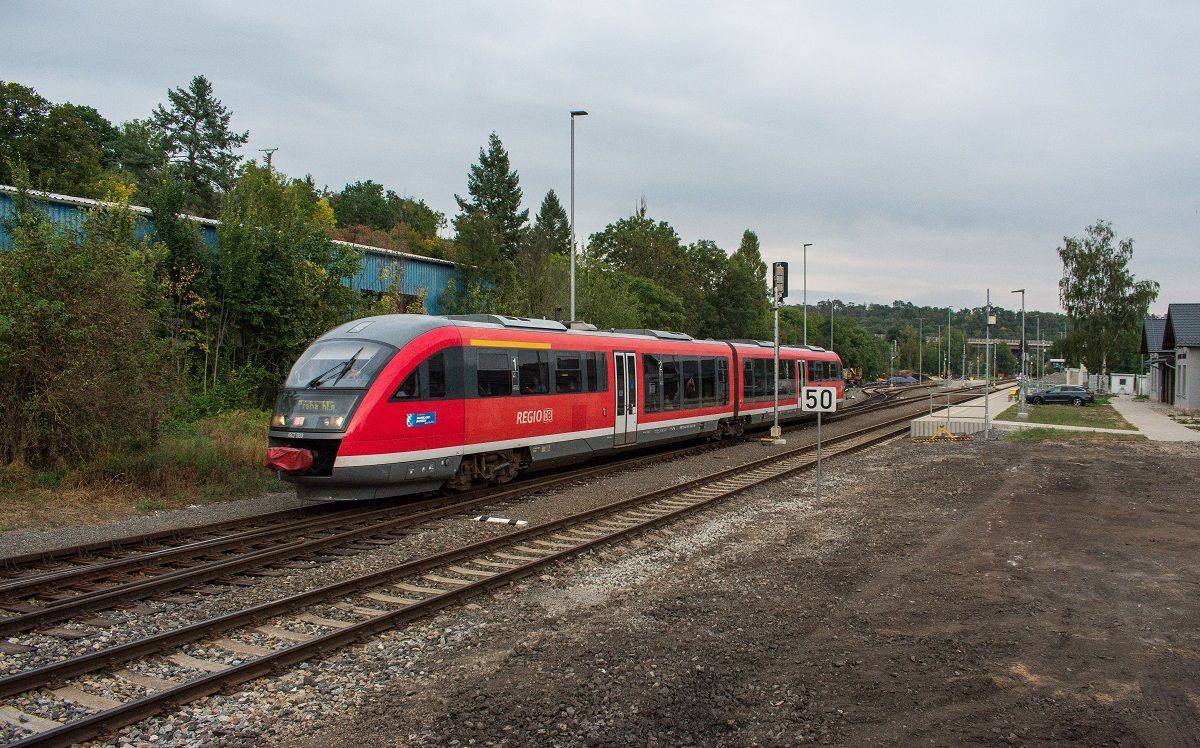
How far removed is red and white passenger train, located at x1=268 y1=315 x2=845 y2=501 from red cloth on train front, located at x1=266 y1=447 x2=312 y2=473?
0.01 metres

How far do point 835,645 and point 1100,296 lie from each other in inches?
2400

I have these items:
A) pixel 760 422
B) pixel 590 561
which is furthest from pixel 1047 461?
pixel 590 561

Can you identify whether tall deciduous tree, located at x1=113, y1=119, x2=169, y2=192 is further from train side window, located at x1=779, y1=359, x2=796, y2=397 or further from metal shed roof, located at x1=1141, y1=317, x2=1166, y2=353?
metal shed roof, located at x1=1141, y1=317, x2=1166, y2=353

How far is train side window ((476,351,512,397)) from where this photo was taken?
13.3 metres

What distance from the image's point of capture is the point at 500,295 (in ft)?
98.0

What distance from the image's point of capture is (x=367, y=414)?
1119 cm

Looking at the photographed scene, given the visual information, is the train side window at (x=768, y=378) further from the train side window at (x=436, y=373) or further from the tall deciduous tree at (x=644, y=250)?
the tall deciduous tree at (x=644, y=250)

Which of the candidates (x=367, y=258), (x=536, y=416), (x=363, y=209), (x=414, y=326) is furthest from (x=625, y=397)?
(x=363, y=209)

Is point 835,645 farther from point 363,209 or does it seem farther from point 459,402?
point 363,209

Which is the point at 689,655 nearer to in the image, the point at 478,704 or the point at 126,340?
the point at 478,704

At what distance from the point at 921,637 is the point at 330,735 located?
4881mm

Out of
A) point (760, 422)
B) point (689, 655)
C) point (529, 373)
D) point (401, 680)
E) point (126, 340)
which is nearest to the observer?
point (401, 680)

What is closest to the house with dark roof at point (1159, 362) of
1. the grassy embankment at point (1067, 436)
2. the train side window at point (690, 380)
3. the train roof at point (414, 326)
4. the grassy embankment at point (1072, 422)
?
the grassy embankment at point (1072, 422)

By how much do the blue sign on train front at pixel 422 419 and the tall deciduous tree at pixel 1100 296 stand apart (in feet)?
191
